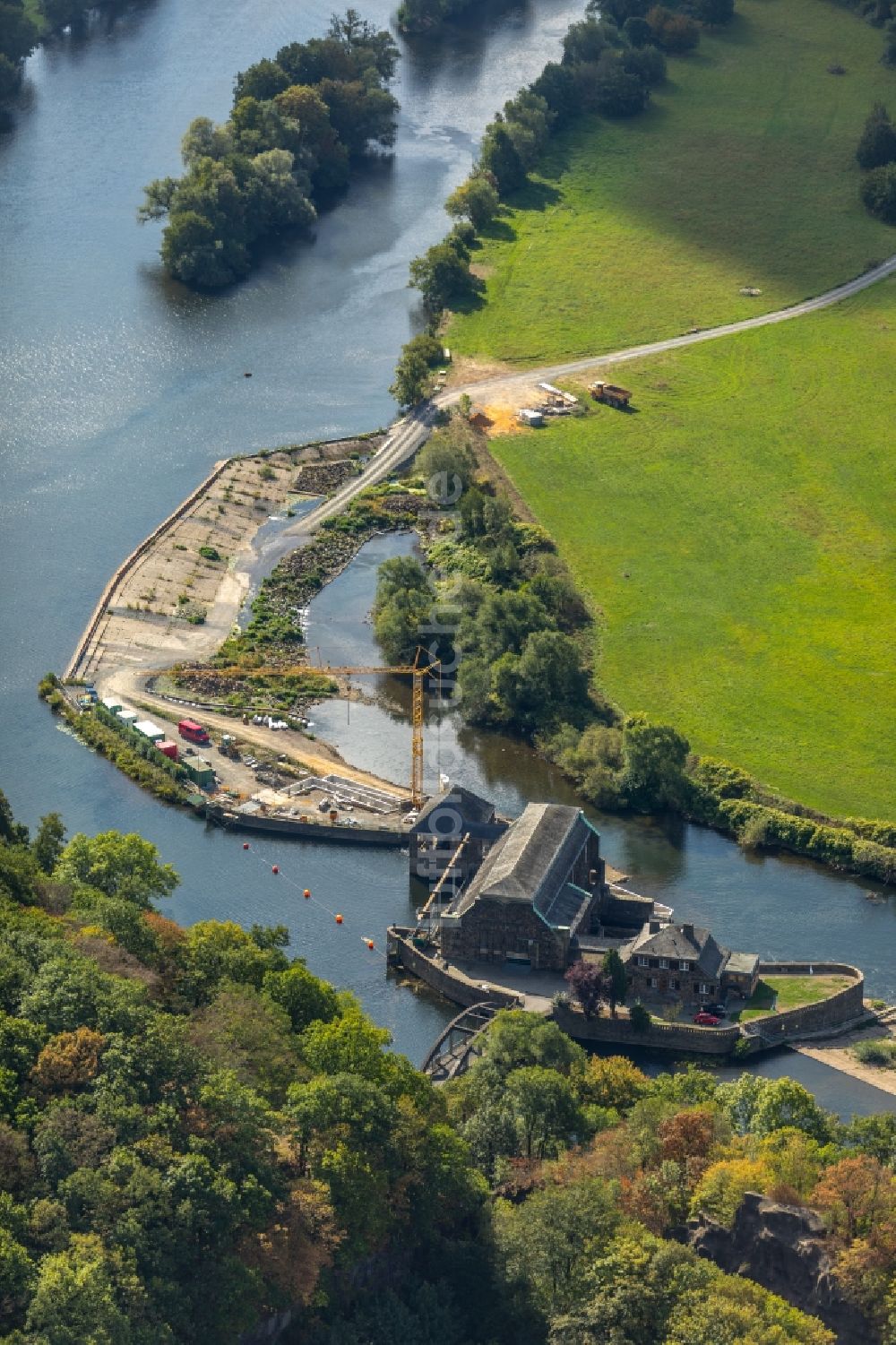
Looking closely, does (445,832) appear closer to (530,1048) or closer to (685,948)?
(685,948)

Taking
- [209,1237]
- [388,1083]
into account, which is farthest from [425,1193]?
[209,1237]

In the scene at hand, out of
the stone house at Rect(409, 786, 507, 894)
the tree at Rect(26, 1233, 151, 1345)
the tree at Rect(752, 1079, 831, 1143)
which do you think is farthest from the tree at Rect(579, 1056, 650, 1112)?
the tree at Rect(26, 1233, 151, 1345)

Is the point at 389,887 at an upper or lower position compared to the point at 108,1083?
lower

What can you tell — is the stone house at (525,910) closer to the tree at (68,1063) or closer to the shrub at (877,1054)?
the shrub at (877,1054)

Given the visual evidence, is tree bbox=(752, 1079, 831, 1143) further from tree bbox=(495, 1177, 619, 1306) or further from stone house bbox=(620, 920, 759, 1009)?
stone house bbox=(620, 920, 759, 1009)

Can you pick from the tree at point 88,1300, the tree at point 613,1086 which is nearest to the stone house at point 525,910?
the tree at point 613,1086

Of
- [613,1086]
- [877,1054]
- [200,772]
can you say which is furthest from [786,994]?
[200,772]

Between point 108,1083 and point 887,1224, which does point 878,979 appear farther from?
point 108,1083
